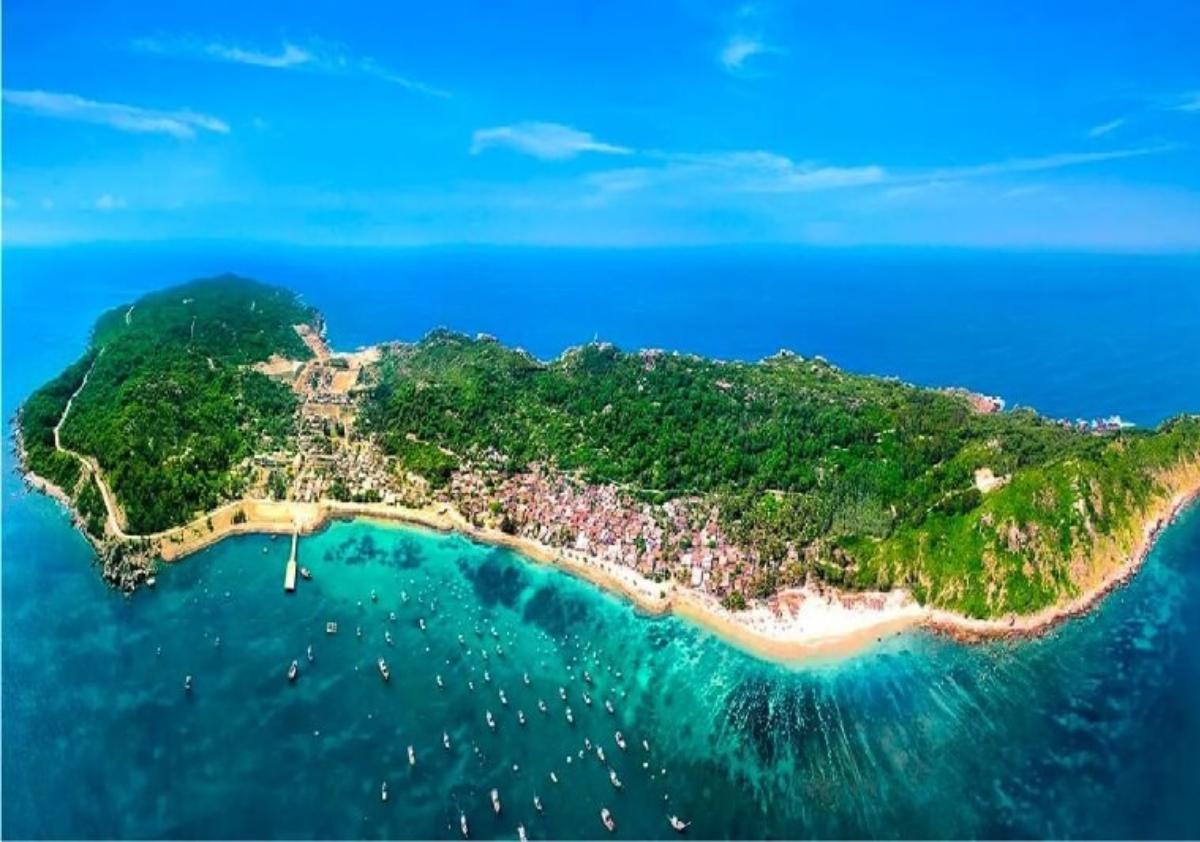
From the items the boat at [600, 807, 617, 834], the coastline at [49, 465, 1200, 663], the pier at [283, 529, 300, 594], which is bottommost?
the boat at [600, 807, 617, 834]

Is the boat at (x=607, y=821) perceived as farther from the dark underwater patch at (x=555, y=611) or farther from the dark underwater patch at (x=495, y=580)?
the dark underwater patch at (x=495, y=580)

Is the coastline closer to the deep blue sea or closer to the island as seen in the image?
the island

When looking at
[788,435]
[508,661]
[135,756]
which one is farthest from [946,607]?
[135,756]

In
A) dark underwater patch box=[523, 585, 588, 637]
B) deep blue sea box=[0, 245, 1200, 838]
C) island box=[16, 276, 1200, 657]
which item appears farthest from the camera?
island box=[16, 276, 1200, 657]

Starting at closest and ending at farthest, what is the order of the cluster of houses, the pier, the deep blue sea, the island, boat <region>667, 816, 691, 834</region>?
boat <region>667, 816, 691, 834</region>, the deep blue sea, the island, the pier, the cluster of houses

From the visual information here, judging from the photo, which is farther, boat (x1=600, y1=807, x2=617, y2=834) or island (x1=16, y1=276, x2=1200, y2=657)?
island (x1=16, y1=276, x2=1200, y2=657)

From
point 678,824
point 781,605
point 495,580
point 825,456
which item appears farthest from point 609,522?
point 678,824

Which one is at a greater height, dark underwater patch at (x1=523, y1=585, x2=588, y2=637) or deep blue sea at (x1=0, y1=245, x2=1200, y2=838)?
dark underwater patch at (x1=523, y1=585, x2=588, y2=637)

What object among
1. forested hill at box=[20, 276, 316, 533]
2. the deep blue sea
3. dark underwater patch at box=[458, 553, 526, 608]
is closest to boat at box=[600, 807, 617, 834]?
the deep blue sea

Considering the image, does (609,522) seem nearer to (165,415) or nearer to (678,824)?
(678,824)
